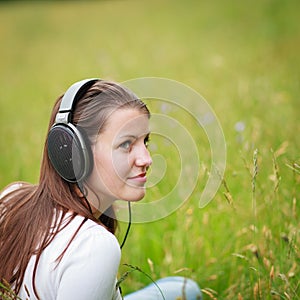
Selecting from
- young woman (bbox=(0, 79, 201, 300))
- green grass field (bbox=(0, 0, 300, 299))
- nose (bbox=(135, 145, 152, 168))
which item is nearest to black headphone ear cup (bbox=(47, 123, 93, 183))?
young woman (bbox=(0, 79, 201, 300))

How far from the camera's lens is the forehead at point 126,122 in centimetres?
144

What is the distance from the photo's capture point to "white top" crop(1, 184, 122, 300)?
1.26 m

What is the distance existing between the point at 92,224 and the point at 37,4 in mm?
14025

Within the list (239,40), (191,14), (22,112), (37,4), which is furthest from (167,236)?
(37,4)

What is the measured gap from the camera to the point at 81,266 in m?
1.26

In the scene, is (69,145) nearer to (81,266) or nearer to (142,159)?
(142,159)

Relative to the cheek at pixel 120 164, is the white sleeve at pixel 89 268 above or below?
below

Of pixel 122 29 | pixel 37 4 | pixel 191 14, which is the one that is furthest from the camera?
pixel 37 4

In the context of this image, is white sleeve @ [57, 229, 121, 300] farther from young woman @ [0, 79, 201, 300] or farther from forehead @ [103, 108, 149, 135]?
forehead @ [103, 108, 149, 135]

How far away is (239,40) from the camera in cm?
687

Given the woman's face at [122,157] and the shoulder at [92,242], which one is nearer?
the shoulder at [92,242]

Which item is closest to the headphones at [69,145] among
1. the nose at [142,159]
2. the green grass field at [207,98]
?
the nose at [142,159]

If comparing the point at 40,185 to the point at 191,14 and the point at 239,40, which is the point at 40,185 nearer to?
the point at 239,40

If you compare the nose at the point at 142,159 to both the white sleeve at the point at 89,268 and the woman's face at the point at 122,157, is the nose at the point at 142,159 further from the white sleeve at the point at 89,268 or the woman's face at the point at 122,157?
the white sleeve at the point at 89,268
